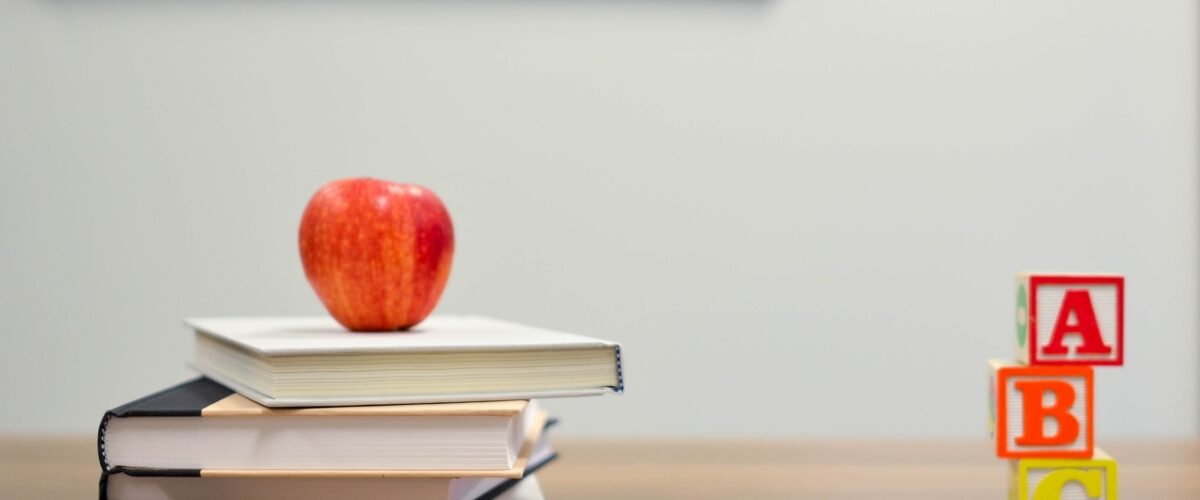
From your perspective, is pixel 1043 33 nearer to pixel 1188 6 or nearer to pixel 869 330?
pixel 1188 6

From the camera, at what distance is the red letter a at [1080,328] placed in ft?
2.02

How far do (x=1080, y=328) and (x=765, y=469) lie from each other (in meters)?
0.30

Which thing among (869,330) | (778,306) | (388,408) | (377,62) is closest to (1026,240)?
(869,330)

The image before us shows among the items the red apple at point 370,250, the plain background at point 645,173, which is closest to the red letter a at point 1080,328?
the red apple at point 370,250

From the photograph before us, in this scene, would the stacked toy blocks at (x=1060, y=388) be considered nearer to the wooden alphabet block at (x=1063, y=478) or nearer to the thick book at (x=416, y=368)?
the wooden alphabet block at (x=1063, y=478)

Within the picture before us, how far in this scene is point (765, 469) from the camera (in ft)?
2.78

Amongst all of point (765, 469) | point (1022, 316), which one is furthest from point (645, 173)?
point (1022, 316)

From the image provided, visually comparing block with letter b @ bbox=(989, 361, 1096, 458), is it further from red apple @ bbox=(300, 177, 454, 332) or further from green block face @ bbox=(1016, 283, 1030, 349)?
red apple @ bbox=(300, 177, 454, 332)

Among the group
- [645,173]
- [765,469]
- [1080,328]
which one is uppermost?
[645,173]

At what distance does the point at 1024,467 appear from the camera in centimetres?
62

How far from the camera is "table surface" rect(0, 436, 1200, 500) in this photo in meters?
0.74

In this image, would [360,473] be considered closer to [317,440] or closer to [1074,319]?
[317,440]

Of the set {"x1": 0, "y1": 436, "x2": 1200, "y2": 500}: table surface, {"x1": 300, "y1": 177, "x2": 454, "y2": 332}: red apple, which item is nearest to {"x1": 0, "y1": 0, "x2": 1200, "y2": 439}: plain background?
{"x1": 0, "y1": 436, "x2": 1200, "y2": 500}: table surface

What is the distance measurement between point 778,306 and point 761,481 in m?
0.61
